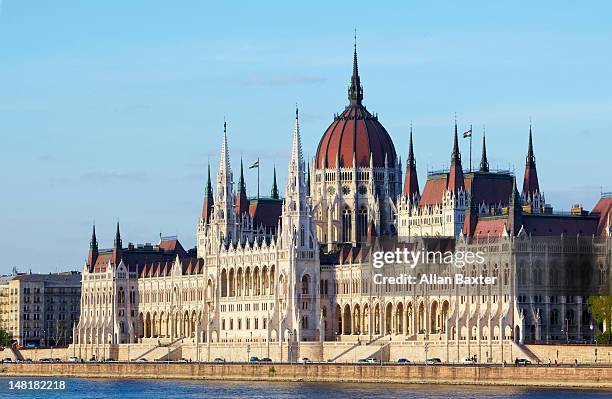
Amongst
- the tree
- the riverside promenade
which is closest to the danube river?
the riverside promenade

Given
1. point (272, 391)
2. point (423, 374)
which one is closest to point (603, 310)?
point (423, 374)

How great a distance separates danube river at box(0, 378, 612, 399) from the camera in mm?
161375

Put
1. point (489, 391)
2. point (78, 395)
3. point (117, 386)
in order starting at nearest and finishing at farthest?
point (489, 391)
point (78, 395)
point (117, 386)

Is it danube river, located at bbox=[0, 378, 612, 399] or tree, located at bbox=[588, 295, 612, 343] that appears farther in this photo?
tree, located at bbox=[588, 295, 612, 343]

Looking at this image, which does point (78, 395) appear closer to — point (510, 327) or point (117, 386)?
point (117, 386)

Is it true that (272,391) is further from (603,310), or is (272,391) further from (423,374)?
(603,310)

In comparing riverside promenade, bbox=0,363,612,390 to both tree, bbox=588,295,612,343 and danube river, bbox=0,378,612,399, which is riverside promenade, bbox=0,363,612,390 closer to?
danube river, bbox=0,378,612,399

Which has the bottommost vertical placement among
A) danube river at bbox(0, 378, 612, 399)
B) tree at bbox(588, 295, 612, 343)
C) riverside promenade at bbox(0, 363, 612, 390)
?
danube river at bbox(0, 378, 612, 399)

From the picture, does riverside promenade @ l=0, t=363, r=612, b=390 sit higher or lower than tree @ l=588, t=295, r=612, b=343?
lower

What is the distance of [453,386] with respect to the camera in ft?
570

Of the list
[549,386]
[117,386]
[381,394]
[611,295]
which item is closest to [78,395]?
[117,386]

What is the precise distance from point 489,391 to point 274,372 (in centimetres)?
3286

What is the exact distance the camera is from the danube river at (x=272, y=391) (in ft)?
529

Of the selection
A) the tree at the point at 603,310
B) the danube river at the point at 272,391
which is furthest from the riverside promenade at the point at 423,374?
the tree at the point at 603,310
